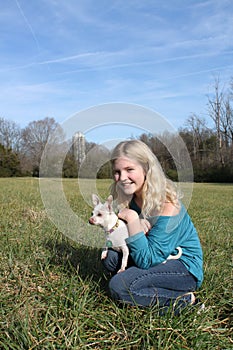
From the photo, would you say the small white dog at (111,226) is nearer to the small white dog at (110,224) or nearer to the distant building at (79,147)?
the small white dog at (110,224)

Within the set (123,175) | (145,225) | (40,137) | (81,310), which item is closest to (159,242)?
(145,225)

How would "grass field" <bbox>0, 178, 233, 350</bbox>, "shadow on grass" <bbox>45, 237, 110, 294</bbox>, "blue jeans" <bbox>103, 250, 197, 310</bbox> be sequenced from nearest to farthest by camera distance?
"grass field" <bbox>0, 178, 233, 350</bbox>, "blue jeans" <bbox>103, 250, 197, 310</bbox>, "shadow on grass" <bbox>45, 237, 110, 294</bbox>

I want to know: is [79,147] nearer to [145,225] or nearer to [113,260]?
[145,225]

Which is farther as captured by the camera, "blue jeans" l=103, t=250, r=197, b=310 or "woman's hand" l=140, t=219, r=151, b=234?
"woman's hand" l=140, t=219, r=151, b=234

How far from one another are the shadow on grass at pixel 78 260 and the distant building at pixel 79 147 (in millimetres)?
996

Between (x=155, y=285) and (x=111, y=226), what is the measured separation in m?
0.60

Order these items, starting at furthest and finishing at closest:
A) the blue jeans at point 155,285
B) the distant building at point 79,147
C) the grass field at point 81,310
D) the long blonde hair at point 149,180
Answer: the blue jeans at point 155,285 < the long blonde hair at point 149,180 < the distant building at point 79,147 < the grass field at point 81,310

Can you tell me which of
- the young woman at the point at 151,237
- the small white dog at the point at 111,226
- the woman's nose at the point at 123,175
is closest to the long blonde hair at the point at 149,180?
the young woman at the point at 151,237

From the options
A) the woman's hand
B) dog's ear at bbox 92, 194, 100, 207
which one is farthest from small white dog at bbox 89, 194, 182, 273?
the woman's hand

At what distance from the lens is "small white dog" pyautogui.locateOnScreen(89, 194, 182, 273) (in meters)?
2.53

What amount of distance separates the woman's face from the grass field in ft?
0.60

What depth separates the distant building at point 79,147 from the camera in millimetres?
2449

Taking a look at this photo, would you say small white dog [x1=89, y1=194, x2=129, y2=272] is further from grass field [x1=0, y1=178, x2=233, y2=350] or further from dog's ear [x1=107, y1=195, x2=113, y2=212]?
grass field [x1=0, y1=178, x2=233, y2=350]

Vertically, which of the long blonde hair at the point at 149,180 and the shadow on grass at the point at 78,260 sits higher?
the long blonde hair at the point at 149,180
